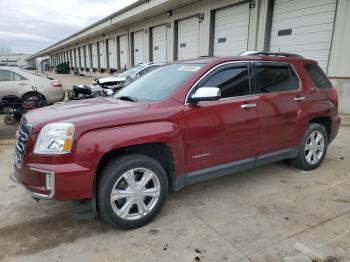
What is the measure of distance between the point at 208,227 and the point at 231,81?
1.79 m

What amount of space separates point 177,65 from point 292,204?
7.58 feet

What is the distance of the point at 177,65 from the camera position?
4039 millimetres

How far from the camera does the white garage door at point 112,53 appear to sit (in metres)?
28.7

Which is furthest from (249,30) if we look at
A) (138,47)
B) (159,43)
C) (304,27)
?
(138,47)

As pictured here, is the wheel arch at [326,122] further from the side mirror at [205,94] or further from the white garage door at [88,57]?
the white garage door at [88,57]

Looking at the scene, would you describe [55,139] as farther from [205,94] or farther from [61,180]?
[205,94]

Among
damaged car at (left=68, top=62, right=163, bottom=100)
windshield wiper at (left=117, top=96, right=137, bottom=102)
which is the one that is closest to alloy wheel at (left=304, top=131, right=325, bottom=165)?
windshield wiper at (left=117, top=96, right=137, bottom=102)

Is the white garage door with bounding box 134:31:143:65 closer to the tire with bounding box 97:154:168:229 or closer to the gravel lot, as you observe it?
the gravel lot

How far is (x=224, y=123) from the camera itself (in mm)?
3545

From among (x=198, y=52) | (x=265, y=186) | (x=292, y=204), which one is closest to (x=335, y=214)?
(x=292, y=204)

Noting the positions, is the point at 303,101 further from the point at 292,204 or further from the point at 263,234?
the point at 263,234

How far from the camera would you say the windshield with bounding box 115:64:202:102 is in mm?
3514

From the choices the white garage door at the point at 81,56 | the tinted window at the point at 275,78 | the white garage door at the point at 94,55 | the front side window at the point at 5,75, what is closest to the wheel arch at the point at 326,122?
the tinted window at the point at 275,78

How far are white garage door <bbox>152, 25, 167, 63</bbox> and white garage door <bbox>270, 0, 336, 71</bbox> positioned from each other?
30.2 feet
